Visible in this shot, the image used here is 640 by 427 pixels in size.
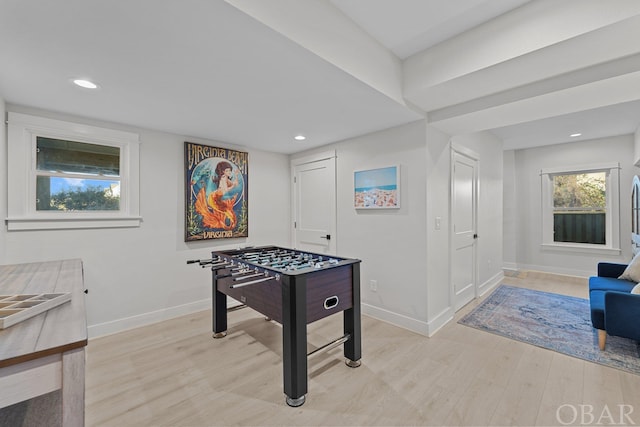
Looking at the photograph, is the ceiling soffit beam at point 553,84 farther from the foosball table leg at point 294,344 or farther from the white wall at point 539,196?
the white wall at point 539,196

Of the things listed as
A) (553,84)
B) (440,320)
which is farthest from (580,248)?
(553,84)

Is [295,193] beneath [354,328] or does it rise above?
above

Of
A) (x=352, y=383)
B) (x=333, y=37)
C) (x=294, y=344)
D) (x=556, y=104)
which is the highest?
(x=333, y=37)

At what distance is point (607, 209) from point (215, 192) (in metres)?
6.46

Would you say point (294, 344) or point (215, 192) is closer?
point (294, 344)

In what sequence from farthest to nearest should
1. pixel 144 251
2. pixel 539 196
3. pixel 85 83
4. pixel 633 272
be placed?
pixel 539 196 → pixel 144 251 → pixel 633 272 → pixel 85 83

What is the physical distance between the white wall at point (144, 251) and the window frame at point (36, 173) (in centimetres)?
6

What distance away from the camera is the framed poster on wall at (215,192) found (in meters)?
3.35

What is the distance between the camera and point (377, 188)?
10.6 ft

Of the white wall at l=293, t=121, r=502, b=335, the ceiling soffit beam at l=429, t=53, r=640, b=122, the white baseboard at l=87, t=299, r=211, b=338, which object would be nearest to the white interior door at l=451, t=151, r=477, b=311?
the white wall at l=293, t=121, r=502, b=335

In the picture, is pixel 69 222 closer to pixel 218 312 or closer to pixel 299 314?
pixel 218 312

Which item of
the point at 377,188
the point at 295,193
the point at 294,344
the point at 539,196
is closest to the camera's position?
the point at 294,344

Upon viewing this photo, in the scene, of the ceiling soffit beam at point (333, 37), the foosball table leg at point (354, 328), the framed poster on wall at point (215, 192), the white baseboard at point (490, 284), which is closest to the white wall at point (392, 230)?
the ceiling soffit beam at point (333, 37)

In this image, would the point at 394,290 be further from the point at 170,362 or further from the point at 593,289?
the point at 170,362
